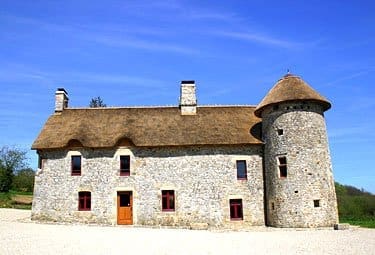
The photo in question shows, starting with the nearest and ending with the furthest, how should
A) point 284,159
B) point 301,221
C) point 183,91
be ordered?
point 301,221 → point 284,159 → point 183,91

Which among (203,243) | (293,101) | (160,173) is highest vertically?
(293,101)

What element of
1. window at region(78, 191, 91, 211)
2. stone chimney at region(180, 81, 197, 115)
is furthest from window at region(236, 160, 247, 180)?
window at region(78, 191, 91, 211)

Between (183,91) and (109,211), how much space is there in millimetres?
10037

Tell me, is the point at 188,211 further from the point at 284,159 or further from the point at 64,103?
the point at 64,103

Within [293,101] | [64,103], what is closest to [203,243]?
[293,101]

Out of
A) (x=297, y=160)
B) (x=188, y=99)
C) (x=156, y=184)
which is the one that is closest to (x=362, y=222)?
(x=297, y=160)

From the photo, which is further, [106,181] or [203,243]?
[106,181]

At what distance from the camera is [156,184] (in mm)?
24328

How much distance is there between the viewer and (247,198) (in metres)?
24.4

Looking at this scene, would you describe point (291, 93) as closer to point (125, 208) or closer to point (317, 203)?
point (317, 203)

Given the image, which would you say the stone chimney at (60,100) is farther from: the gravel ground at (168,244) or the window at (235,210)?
the window at (235,210)

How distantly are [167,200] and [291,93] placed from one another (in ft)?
33.5

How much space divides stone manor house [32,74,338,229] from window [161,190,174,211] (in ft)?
0.21

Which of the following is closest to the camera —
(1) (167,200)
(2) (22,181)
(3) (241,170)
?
(1) (167,200)
